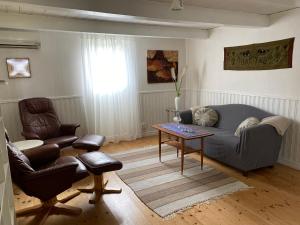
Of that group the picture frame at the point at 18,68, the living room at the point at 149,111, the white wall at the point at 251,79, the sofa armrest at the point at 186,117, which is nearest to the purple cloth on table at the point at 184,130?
the living room at the point at 149,111

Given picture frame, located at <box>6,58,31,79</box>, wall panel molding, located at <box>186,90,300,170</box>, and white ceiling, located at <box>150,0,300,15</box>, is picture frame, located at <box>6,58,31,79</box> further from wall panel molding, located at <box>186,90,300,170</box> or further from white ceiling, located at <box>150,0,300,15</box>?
wall panel molding, located at <box>186,90,300,170</box>

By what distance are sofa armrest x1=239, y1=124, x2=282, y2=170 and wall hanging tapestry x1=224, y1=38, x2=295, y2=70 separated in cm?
108

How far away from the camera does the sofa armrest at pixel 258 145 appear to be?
305 centimetres

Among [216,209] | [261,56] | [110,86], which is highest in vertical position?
[261,56]

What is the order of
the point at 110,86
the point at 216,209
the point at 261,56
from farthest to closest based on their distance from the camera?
the point at 110,86 → the point at 261,56 → the point at 216,209

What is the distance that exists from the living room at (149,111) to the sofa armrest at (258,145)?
0.02 metres

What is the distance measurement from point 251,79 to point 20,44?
3.94 m

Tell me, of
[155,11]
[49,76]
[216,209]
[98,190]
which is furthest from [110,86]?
[216,209]

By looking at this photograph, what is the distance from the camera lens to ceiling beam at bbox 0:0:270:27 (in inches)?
90.4

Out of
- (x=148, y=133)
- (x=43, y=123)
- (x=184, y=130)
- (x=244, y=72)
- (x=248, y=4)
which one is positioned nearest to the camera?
(x=248, y=4)

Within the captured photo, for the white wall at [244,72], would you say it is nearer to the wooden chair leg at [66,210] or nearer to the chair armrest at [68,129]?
the chair armrest at [68,129]

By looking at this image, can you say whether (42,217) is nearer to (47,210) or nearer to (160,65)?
(47,210)

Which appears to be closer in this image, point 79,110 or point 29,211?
point 29,211

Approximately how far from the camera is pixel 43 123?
3861 mm
